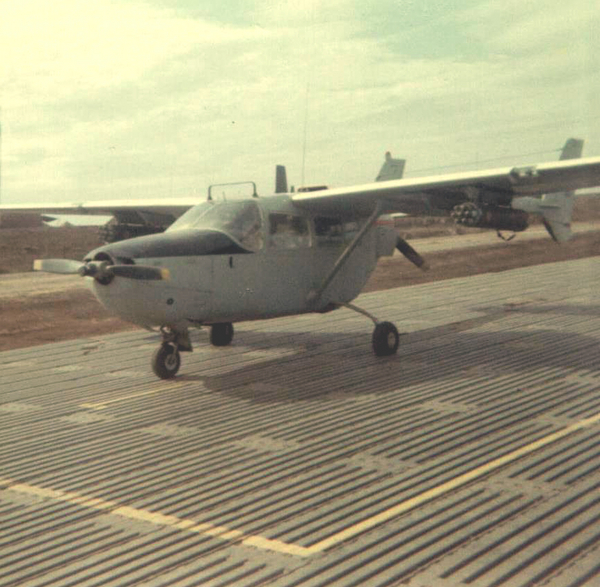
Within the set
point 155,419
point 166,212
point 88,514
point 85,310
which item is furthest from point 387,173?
point 88,514

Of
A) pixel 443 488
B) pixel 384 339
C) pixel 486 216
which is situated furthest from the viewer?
pixel 384 339

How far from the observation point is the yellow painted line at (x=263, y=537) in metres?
5.96

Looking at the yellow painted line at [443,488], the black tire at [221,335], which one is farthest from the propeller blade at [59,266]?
the yellow painted line at [443,488]

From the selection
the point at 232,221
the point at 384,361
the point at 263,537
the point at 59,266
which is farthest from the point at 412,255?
the point at 263,537

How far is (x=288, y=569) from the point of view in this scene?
552cm

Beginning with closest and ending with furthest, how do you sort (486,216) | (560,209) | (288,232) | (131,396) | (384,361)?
1. (131,396)
2. (486,216)
3. (384,361)
4. (288,232)
5. (560,209)

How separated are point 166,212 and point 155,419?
26.4 feet

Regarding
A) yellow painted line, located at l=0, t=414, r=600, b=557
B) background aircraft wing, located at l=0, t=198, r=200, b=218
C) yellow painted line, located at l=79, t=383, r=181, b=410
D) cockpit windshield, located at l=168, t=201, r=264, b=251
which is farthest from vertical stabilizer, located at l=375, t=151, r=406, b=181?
yellow painted line, located at l=0, t=414, r=600, b=557

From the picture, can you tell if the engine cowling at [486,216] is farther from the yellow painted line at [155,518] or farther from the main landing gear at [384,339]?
the yellow painted line at [155,518]

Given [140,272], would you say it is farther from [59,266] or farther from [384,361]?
[384,361]

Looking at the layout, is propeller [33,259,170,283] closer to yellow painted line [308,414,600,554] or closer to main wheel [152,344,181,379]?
main wheel [152,344,181,379]

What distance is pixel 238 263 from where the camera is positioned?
492 inches

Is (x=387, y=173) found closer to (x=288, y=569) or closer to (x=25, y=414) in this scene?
(x=25, y=414)

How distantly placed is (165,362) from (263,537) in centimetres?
669
